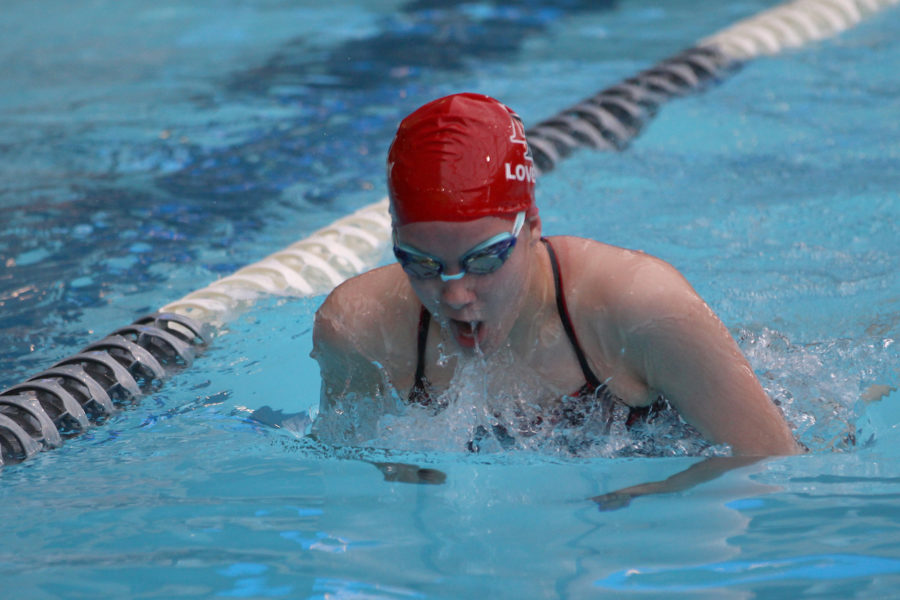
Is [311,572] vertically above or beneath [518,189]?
beneath

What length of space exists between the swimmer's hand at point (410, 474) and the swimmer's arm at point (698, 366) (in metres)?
0.60

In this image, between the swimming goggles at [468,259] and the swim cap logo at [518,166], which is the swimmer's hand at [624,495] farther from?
the swim cap logo at [518,166]

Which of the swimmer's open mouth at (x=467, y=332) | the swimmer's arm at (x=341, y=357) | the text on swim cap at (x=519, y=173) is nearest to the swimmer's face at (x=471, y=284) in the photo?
the swimmer's open mouth at (x=467, y=332)

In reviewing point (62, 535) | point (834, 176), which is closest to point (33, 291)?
point (62, 535)

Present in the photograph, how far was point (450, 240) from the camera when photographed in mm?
2240

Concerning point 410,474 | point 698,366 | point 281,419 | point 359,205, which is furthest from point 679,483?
point 359,205

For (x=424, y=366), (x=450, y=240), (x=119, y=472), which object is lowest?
(x=119, y=472)

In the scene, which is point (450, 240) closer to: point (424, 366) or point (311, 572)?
point (424, 366)

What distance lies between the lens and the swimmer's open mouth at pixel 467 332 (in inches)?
96.8

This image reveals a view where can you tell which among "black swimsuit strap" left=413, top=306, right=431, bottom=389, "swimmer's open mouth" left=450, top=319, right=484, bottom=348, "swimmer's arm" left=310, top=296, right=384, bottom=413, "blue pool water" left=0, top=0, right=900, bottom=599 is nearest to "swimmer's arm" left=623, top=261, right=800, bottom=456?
"blue pool water" left=0, top=0, right=900, bottom=599

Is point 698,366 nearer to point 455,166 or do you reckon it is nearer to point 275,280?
point 455,166

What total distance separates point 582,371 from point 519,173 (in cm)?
55

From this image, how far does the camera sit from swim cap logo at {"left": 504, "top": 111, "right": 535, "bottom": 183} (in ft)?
7.55

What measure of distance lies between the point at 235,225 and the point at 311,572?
3211 mm
